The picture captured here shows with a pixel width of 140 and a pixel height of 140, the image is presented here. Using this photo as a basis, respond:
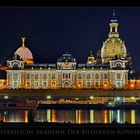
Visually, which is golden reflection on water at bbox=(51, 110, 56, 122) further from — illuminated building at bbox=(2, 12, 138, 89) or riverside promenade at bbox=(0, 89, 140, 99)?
illuminated building at bbox=(2, 12, 138, 89)

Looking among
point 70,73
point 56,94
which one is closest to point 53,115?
point 56,94

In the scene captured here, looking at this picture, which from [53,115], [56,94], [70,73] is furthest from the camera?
[70,73]

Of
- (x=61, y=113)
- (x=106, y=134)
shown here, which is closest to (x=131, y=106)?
(x=61, y=113)

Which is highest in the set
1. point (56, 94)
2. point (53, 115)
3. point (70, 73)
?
point (70, 73)

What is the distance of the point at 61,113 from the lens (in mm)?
7270

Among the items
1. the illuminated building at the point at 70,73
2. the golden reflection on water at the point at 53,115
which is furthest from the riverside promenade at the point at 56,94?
the illuminated building at the point at 70,73

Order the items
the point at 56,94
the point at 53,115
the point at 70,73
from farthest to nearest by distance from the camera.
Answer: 1. the point at 70,73
2. the point at 56,94
3. the point at 53,115

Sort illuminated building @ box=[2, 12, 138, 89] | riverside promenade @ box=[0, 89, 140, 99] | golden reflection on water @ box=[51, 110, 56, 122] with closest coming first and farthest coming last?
golden reflection on water @ box=[51, 110, 56, 122], riverside promenade @ box=[0, 89, 140, 99], illuminated building @ box=[2, 12, 138, 89]

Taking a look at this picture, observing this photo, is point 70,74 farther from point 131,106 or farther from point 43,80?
point 131,106

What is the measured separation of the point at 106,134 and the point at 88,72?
9.88 m

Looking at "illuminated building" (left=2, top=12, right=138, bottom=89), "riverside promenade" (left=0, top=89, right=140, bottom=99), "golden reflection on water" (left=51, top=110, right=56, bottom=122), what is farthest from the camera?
"illuminated building" (left=2, top=12, right=138, bottom=89)

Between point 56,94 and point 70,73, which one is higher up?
point 70,73

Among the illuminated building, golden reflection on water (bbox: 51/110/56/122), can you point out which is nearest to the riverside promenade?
golden reflection on water (bbox: 51/110/56/122)

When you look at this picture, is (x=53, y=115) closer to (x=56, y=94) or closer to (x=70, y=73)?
(x=56, y=94)
